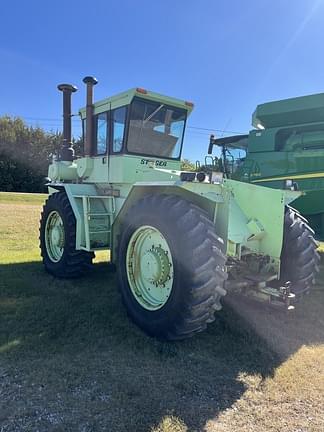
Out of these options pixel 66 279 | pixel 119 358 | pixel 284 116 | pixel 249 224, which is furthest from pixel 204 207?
pixel 284 116

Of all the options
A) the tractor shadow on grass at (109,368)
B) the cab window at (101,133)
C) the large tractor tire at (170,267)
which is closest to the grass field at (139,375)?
the tractor shadow on grass at (109,368)

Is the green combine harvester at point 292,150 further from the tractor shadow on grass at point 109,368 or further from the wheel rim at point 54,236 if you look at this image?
the wheel rim at point 54,236

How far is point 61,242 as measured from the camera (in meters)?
6.39

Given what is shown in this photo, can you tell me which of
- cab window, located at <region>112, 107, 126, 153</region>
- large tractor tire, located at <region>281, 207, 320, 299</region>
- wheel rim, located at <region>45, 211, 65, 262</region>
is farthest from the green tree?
large tractor tire, located at <region>281, 207, 320, 299</region>

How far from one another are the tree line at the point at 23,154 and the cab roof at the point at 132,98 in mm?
29756

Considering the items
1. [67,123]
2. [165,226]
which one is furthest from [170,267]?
[67,123]

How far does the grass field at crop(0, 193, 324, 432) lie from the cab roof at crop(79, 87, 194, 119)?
288 centimetres

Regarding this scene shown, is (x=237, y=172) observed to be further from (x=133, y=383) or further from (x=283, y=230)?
(x=133, y=383)

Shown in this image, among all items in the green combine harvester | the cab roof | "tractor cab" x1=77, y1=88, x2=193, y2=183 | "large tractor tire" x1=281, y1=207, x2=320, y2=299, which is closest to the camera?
"large tractor tire" x1=281, y1=207, x2=320, y2=299

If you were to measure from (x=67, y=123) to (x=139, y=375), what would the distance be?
4.99 meters

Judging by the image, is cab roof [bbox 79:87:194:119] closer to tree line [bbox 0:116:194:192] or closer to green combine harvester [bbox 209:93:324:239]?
green combine harvester [bbox 209:93:324:239]

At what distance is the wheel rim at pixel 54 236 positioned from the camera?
6440 mm

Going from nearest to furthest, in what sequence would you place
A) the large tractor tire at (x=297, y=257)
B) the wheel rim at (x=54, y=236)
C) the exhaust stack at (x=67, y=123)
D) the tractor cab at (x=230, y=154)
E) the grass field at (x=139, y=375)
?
the grass field at (x=139, y=375) → the large tractor tire at (x=297, y=257) → the wheel rim at (x=54, y=236) → the exhaust stack at (x=67, y=123) → the tractor cab at (x=230, y=154)

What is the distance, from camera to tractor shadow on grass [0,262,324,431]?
2.78 m
